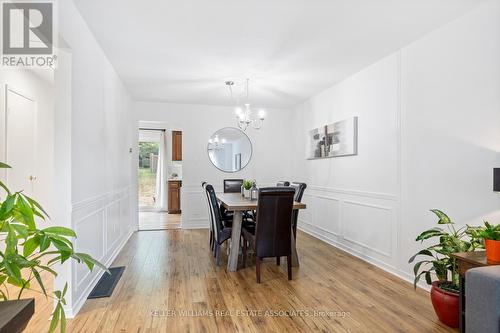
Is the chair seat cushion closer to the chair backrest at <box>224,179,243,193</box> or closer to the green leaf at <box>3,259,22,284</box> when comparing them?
the chair backrest at <box>224,179,243,193</box>

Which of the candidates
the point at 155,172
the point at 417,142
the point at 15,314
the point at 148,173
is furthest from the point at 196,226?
the point at 15,314

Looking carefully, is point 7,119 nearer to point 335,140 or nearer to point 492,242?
point 335,140

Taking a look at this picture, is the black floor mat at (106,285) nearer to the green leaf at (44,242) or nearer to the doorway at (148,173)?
the green leaf at (44,242)

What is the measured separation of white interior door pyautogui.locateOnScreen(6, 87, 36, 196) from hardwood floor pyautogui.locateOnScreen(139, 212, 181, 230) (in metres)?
2.40

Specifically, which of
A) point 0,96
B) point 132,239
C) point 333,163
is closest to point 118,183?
point 132,239

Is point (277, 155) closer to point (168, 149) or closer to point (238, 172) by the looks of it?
point (238, 172)

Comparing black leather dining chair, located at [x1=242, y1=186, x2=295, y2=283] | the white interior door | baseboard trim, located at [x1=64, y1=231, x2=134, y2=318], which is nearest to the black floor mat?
baseboard trim, located at [x1=64, y1=231, x2=134, y2=318]

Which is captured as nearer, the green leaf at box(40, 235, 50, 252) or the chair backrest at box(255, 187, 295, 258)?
the green leaf at box(40, 235, 50, 252)

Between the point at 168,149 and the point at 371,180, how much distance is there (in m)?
6.03

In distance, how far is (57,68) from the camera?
2244 mm

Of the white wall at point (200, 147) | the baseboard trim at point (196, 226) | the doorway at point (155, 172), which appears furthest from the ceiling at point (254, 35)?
the doorway at point (155, 172)

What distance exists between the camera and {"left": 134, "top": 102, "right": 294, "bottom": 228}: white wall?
573cm

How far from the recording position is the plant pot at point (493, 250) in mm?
1777

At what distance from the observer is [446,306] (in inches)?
83.0
